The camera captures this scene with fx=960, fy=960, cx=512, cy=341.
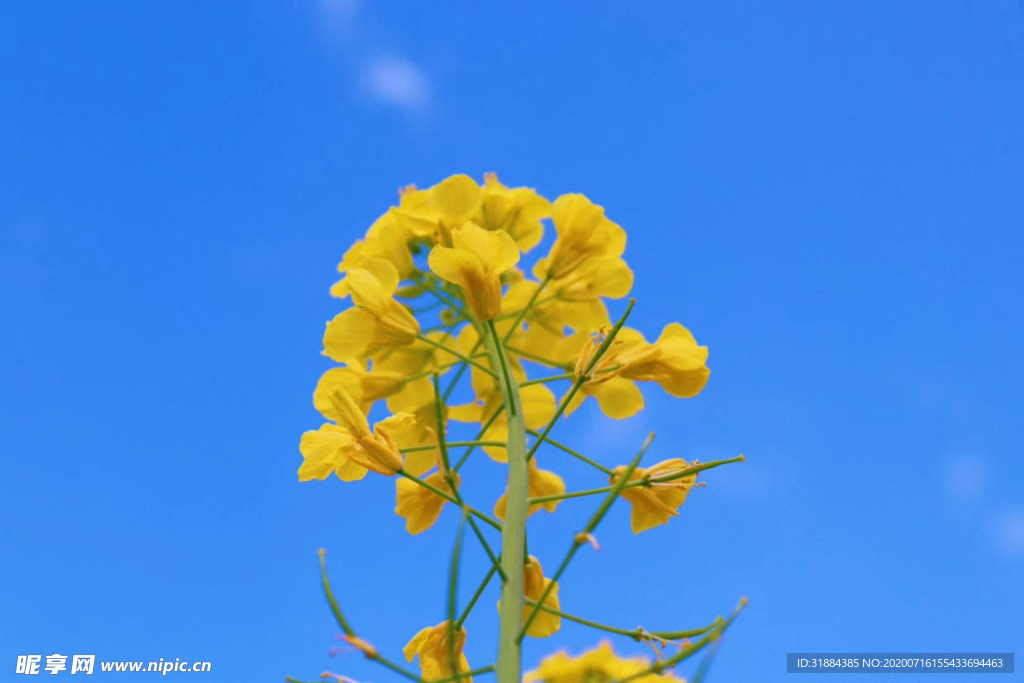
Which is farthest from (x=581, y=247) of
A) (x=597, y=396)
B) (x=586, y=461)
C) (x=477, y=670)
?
(x=477, y=670)

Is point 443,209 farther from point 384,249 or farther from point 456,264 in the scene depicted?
point 456,264

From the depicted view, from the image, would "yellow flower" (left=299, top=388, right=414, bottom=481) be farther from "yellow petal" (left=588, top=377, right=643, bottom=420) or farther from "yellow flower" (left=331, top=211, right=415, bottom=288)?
"yellow petal" (left=588, top=377, right=643, bottom=420)

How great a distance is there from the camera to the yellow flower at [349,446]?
8.63 feet

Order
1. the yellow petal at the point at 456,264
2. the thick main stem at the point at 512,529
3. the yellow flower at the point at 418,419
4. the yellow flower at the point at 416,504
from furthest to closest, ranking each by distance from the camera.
A: the yellow flower at the point at 418,419 < the yellow flower at the point at 416,504 < the yellow petal at the point at 456,264 < the thick main stem at the point at 512,529

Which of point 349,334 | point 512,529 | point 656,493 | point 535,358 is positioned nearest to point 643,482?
point 656,493

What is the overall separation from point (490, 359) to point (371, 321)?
41 cm

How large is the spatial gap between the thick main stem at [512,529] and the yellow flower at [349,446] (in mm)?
313

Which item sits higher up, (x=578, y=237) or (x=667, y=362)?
(x=578, y=237)

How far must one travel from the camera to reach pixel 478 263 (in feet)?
9.06

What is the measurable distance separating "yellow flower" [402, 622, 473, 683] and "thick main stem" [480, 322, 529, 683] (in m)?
0.34

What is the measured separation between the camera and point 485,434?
333cm

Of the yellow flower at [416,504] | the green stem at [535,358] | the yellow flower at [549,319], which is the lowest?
the yellow flower at [416,504]

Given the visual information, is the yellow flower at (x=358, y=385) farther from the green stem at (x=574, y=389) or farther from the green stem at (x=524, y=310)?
the green stem at (x=574, y=389)

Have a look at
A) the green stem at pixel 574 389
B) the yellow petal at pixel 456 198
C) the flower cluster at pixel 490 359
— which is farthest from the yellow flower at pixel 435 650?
the yellow petal at pixel 456 198
